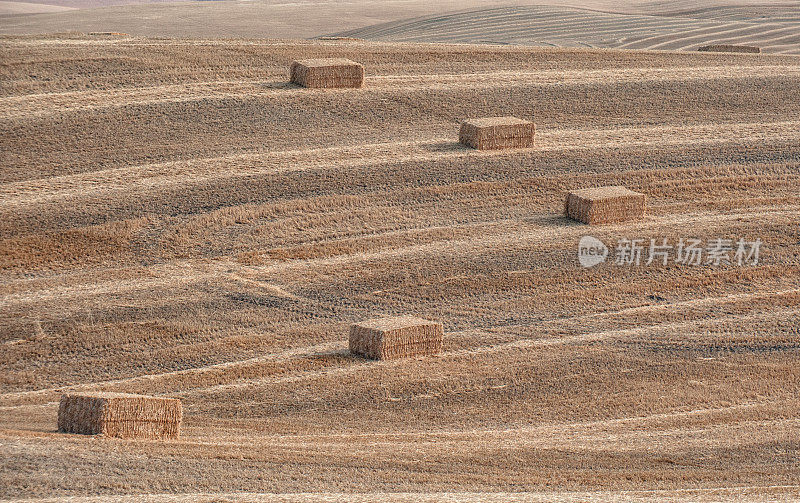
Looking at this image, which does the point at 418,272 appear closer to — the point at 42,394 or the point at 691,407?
the point at 691,407

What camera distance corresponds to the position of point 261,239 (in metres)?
31.2

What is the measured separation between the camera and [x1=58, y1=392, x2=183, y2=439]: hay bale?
60.2 ft

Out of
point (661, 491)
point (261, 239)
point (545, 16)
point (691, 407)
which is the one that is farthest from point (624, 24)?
point (661, 491)

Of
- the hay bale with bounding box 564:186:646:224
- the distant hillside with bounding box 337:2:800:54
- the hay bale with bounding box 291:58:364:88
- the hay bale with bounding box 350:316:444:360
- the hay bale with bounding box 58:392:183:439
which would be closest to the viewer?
the hay bale with bounding box 58:392:183:439

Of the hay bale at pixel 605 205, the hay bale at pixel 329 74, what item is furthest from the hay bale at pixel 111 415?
the hay bale at pixel 329 74

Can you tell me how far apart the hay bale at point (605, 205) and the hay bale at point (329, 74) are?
9730 millimetres

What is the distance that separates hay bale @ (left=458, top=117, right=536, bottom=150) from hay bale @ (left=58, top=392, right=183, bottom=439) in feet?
61.1

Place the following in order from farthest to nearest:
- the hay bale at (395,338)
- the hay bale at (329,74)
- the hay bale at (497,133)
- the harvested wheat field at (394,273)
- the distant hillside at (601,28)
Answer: the distant hillside at (601,28)
the hay bale at (329,74)
the hay bale at (497,133)
the hay bale at (395,338)
the harvested wheat field at (394,273)

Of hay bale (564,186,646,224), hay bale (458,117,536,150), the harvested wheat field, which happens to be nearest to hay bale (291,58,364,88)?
the harvested wheat field

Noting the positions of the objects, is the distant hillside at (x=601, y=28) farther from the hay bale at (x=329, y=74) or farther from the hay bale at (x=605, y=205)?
the hay bale at (x=605, y=205)

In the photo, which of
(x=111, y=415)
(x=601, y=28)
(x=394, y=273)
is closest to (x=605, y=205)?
(x=394, y=273)

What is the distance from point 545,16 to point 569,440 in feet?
200

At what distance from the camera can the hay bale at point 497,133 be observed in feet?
117

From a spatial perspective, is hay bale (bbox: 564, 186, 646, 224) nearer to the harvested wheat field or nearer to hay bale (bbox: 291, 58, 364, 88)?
the harvested wheat field
